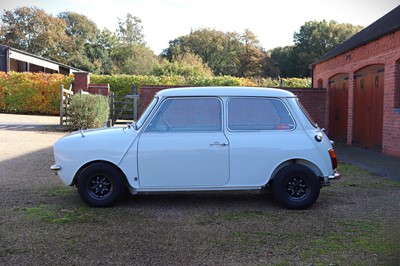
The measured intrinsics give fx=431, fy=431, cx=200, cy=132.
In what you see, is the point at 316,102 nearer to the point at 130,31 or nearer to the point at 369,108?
the point at 369,108

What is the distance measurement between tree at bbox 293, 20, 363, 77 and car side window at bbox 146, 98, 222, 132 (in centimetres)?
4979

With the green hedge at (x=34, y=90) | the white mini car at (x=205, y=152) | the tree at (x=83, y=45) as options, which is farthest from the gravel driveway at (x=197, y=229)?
the tree at (x=83, y=45)

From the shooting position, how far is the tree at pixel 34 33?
55594 mm

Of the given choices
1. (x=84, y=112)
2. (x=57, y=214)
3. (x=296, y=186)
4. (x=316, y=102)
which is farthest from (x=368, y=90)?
(x=57, y=214)

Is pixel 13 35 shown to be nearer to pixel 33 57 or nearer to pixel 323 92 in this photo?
pixel 33 57

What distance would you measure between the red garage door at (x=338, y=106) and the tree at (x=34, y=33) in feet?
158

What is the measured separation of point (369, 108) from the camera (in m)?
13.4

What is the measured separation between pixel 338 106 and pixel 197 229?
12.7m

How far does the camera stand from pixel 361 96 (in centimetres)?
1406

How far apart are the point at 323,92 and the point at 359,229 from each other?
13.1 meters

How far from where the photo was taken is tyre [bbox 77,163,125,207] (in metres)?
5.82

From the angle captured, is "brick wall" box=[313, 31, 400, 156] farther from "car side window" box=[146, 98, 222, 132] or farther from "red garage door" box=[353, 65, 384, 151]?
"car side window" box=[146, 98, 222, 132]

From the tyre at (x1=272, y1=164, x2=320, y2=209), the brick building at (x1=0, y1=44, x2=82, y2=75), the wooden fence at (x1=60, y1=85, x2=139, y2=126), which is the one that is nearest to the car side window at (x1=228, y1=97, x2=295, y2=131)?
the tyre at (x1=272, y1=164, x2=320, y2=209)

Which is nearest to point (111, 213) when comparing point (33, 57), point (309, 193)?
point (309, 193)
